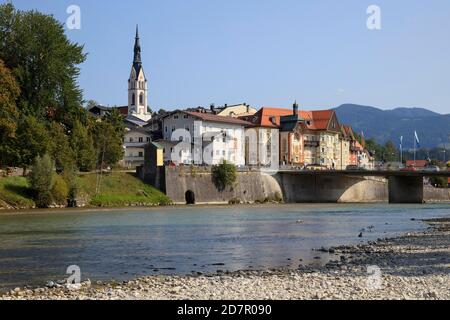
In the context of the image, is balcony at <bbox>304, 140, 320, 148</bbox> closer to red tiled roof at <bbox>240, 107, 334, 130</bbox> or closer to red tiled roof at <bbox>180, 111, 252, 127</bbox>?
red tiled roof at <bbox>240, 107, 334, 130</bbox>

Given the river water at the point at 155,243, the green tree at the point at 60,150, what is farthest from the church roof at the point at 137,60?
the river water at the point at 155,243

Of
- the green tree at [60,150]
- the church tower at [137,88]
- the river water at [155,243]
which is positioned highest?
the church tower at [137,88]

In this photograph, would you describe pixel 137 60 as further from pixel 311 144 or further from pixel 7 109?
pixel 7 109

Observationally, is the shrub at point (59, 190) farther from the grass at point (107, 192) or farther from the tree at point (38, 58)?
the tree at point (38, 58)

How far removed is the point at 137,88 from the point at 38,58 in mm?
99395

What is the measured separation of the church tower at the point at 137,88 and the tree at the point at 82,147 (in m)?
96.0

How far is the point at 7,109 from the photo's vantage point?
76.1 meters

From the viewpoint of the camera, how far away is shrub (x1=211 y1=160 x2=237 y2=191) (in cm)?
9912

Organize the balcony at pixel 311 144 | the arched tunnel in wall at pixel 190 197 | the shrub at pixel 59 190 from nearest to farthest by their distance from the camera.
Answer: the shrub at pixel 59 190 → the arched tunnel in wall at pixel 190 197 → the balcony at pixel 311 144

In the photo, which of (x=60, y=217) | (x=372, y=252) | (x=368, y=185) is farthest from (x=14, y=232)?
(x=368, y=185)

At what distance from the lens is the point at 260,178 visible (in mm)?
106938

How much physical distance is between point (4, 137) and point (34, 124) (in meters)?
3.82

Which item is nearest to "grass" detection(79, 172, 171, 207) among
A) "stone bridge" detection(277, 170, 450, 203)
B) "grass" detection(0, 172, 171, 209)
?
"grass" detection(0, 172, 171, 209)

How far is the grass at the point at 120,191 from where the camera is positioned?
8275 centimetres
